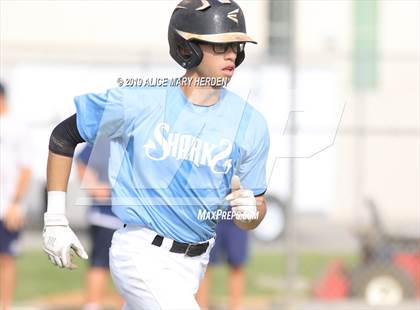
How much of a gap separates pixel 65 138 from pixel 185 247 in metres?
0.73

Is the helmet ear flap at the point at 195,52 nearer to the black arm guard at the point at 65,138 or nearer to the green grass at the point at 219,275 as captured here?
the black arm guard at the point at 65,138

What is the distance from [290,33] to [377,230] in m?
2.54

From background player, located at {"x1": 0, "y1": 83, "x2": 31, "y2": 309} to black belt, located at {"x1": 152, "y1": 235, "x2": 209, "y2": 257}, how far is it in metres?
4.48

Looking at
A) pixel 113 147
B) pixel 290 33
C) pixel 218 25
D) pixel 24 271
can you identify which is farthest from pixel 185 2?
pixel 24 271

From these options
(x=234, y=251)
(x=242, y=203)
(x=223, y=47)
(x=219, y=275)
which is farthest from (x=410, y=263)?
(x=223, y=47)

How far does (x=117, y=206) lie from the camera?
5.54 metres

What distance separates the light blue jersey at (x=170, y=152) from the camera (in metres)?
5.48

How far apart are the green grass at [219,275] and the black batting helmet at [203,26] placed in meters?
5.39

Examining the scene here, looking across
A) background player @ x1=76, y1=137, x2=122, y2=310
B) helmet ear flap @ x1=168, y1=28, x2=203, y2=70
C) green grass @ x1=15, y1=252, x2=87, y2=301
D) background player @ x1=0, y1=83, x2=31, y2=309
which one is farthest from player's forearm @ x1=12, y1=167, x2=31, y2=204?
helmet ear flap @ x1=168, y1=28, x2=203, y2=70

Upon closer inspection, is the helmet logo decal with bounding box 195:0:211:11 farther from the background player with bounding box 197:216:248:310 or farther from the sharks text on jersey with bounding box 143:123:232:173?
the background player with bounding box 197:216:248:310

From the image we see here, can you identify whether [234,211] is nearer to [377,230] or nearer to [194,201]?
[194,201]

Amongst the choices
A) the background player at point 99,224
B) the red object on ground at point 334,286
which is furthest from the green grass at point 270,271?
the background player at point 99,224

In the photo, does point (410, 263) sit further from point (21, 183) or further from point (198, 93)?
point (198, 93)

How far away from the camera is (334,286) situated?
35.1 feet
